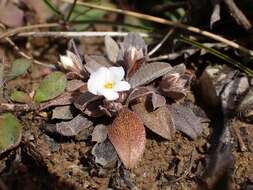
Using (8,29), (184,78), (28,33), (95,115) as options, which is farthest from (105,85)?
(8,29)

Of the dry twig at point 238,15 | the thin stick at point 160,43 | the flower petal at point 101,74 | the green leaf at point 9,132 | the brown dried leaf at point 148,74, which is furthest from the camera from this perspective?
the thin stick at point 160,43

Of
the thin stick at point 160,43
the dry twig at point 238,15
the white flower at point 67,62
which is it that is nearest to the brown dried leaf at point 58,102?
the white flower at point 67,62

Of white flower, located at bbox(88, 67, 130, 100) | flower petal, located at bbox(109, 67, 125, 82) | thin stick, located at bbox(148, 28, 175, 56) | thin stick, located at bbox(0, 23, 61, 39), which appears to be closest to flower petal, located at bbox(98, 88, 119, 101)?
white flower, located at bbox(88, 67, 130, 100)

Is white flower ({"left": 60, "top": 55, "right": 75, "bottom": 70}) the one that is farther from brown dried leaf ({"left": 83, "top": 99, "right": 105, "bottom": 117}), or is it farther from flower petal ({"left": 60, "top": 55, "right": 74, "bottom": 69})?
brown dried leaf ({"left": 83, "top": 99, "right": 105, "bottom": 117})

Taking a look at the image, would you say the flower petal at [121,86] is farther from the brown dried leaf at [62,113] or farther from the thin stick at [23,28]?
the thin stick at [23,28]

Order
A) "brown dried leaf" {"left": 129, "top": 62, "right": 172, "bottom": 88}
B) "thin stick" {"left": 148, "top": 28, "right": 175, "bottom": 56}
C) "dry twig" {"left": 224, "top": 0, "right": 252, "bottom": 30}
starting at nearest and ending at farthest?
"brown dried leaf" {"left": 129, "top": 62, "right": 172, "bottom": 88}, "dry twig" {"left": 224, "top": 0, "right": 252, "bottom": 30}, "thin stick" {"left": 148, "top": 28, "right": 175, "bottom": 56}

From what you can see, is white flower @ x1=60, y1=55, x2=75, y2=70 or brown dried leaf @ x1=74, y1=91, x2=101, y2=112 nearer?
brown dried leaf @ x1=74, y1=91, x2=101, y2=112

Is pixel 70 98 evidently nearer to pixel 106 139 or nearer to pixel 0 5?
pixel 106 139
